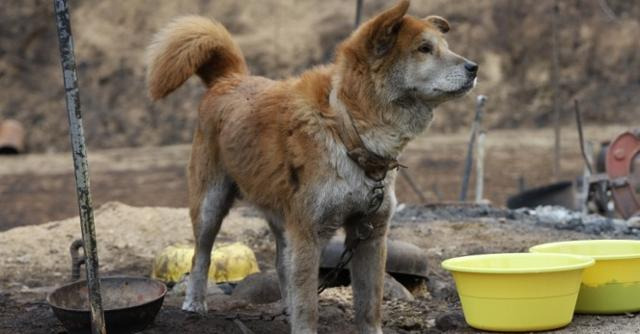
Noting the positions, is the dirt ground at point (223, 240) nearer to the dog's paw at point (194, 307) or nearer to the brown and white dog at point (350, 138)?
the dog's paw at point (194, 307)

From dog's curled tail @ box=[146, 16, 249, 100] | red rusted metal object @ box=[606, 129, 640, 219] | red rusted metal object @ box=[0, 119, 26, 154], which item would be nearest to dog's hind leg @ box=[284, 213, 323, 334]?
dog's curled tail @ box=[146, 16, 249, 100]

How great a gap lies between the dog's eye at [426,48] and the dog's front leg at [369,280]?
1052mm

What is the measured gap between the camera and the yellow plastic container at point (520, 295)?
533 centimetres

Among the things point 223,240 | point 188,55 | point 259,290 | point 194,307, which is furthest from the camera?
point 223,240

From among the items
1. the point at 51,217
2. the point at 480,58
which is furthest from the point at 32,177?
the point at 480,58

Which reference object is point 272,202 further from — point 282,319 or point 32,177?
point 32,177

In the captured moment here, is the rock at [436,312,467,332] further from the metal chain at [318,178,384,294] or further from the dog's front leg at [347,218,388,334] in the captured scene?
the metal chain at [318,178,384,294]

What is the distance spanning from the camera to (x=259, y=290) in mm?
6742

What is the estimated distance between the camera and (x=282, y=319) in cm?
609

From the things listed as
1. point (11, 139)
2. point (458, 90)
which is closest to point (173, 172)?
point (11, 139)

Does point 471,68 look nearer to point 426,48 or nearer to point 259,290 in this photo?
point 426,48

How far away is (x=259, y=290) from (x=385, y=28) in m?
2.55

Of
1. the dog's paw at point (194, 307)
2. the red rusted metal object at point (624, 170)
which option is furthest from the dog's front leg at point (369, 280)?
the red rusted metal object at point (624, 170)

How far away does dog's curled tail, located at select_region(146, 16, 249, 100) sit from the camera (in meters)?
6.55
